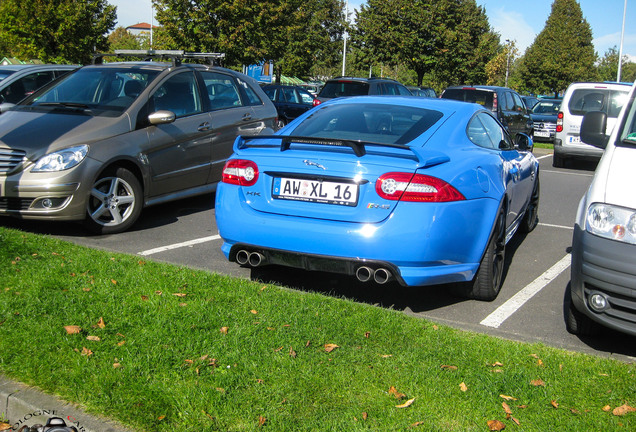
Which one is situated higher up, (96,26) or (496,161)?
(96,26)

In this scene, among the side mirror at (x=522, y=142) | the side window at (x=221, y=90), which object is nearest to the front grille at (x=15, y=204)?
the side window at (x=221, y=90)

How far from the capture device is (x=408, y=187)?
172 inches

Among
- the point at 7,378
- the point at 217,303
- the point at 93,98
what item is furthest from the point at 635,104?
the point at 93,98

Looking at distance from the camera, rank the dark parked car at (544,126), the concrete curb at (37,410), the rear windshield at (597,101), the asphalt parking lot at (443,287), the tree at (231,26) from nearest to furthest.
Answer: the concrete curb at (37,410) < the asphalt parking lot at (443,287) < the rear windshield at (597,101) < the dark parked car at (544,126) < the tree at (231,26)

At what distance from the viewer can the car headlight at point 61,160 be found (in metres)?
6.51

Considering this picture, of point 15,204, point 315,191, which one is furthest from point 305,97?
point 315,191

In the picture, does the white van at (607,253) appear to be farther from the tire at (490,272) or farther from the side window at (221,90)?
the side window at (221,90)

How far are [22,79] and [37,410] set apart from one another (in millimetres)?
10698

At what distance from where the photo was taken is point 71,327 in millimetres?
4031

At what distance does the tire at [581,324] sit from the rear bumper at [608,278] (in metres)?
0.31

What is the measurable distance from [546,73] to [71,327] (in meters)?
68.0

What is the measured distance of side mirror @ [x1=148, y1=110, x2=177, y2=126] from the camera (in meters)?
7.29

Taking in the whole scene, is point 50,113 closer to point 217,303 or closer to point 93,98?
point 93,98

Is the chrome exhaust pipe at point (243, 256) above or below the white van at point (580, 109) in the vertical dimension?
below
